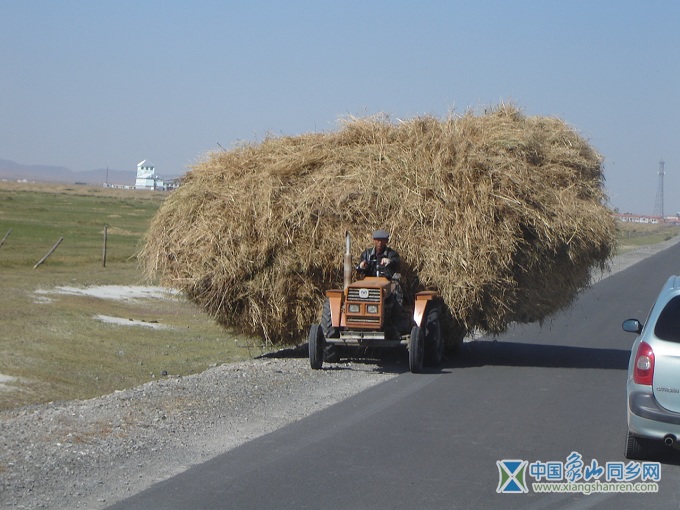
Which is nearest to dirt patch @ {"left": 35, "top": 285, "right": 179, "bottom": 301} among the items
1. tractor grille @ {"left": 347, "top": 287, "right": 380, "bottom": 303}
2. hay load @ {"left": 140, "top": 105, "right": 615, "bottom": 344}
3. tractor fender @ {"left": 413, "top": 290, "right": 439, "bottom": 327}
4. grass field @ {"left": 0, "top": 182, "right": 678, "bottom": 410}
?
grass field @ {"left": 0, "top": 182, "right": 678, "bottom": 410}

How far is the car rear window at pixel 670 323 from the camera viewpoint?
7.77m

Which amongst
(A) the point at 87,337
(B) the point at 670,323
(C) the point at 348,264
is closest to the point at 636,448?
(B) the point at 670,323

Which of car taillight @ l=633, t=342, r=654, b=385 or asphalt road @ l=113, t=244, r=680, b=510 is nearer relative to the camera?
asphalt road @ l=113, t=244, r=680, b=510

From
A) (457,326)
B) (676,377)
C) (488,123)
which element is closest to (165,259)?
(457,326)

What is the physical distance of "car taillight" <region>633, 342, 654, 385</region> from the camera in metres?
7.74

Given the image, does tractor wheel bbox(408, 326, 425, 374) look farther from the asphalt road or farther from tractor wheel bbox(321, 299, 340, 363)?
tractor wheel bbox(321, 299, 340, 363)

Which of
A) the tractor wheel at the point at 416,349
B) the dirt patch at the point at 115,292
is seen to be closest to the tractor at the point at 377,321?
the tractor wheel at the point at 416,349

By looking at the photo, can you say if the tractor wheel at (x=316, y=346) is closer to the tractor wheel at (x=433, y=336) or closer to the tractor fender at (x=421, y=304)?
the tractor fender at (x=421, y=304)

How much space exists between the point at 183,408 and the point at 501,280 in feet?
18.4

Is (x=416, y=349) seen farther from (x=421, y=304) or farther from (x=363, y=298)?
(x=363, y=298)

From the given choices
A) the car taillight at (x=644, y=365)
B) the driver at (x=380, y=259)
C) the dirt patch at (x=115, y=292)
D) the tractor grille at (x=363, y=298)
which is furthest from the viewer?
the dirt patch at (x=115, y=292)

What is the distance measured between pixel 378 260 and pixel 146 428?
17.4 ft

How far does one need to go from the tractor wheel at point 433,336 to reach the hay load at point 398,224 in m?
0.31

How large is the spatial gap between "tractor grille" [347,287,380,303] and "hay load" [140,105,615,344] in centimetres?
107
